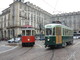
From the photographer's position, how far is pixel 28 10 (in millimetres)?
64750

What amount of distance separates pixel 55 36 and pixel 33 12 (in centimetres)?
5157

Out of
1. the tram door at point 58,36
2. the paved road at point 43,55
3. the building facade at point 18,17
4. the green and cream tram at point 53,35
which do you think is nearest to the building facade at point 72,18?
the building facade at point 18,17

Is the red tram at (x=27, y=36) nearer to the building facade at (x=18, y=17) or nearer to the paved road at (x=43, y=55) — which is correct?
the paved road at (x=43, y=55)

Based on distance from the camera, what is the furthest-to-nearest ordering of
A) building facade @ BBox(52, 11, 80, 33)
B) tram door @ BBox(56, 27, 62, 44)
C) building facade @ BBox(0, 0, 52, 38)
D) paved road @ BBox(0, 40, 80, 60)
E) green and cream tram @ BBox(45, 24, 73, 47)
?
building facade @ BBox(52, 11, 80, 33) < building facade @ BBox(0, 0, 52, 38) < tram door @ BBox(56, 27, 62, 44) < green and cream tram @ BBox(45, 24, 73, 47) < paved road @ BBox(0, 40, 80, 60)

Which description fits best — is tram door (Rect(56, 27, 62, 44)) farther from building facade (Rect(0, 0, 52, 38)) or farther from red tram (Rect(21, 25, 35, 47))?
building facade (Rect(0, 0, 52, 38))

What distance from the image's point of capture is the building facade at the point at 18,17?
5998cm

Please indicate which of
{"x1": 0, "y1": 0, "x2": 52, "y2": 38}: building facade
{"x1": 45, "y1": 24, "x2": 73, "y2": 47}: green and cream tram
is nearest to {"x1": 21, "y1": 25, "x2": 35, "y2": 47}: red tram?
{"x1": 45, "y1": 24, "x2": 73, "y2": 47}: green and cream tram

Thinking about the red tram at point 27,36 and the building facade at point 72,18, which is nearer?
the red tram at point 27,36

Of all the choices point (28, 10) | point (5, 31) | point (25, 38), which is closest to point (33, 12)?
point (28, 10)

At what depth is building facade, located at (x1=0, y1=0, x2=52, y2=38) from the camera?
5998 cm

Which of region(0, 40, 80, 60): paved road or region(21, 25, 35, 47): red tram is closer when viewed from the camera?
region(0, 40, 80, 60): paved road

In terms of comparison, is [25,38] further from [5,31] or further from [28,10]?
[5,31]

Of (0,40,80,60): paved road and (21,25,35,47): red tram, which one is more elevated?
(21,25,35,47): red tram

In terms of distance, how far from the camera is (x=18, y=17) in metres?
59.6
